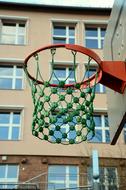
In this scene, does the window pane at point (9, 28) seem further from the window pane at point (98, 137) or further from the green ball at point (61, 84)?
the green ball at point (61, 84)

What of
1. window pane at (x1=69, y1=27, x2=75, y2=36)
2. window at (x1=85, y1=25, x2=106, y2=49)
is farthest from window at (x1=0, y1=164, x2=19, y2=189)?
window pane at (x1=69, y1=27, x2=75, y2=36)

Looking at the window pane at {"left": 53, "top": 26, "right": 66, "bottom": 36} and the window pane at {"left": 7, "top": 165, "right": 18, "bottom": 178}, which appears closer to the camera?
the window pane at {"left": 7, "top": 165, "right": 18, "bottom": 178}

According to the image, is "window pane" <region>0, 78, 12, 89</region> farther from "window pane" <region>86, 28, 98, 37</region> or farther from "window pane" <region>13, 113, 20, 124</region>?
"window pane" <region>86, 28, 98, 37</region>

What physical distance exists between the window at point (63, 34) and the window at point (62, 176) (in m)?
6.72

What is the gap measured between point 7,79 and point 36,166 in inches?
183

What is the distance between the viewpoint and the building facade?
17.3 meters

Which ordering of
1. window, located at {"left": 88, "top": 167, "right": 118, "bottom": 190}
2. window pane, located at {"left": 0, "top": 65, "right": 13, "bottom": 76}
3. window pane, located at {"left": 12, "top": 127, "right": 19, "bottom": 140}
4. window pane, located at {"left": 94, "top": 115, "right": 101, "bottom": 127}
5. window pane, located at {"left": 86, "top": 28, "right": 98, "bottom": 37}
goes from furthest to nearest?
1. window pane, located at {"left": 86, "top": 28, "right": 98, "bottom": 37}
2. window pane, located at {"left": 0, "top": 65, "right": 13, "bottom": 76}
3. window pane, located at {"left": 94, "top": 115, "right": 101, "bottom": 127}
4. window pane, located at {"left": 12, "top": 127, "right": 19, "bottom": 140}
5. window, located at {"left": 88, "top": 167, "right": 118, "bottom": 190}

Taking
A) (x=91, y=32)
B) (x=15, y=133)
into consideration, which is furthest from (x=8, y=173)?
(x=91, y=32)

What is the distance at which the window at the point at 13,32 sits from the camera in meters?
21.0

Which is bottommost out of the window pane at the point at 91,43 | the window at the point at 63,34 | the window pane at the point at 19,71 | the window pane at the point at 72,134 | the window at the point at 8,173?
the window pane at the point at 72,134

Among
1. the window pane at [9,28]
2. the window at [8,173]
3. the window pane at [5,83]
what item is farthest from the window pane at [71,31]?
the window at [8,173]

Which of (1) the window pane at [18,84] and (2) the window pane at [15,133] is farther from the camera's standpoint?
(1) the window pane at [18,84]

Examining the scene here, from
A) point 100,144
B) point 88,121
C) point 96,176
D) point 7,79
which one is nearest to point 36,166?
point 100,144

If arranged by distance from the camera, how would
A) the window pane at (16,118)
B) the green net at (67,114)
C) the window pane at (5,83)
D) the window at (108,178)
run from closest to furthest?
the green net at (67,114) → the window at (108,178) → the window pane at (16,118) → the window pane at (5,83)
